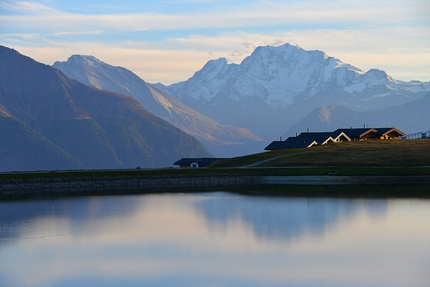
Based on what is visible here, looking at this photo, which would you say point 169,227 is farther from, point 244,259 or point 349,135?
point 349,135

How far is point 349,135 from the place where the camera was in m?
168

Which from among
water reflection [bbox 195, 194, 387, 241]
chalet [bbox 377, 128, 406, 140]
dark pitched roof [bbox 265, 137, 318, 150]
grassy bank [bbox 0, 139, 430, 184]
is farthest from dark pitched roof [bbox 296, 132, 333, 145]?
water reflection [bbox 195, 194, 387, 241]

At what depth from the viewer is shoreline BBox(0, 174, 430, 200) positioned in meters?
101

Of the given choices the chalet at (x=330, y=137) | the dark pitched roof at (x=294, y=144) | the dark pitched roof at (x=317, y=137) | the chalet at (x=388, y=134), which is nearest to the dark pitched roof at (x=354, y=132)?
the chalet at (x=330, y=137)

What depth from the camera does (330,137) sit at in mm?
159875

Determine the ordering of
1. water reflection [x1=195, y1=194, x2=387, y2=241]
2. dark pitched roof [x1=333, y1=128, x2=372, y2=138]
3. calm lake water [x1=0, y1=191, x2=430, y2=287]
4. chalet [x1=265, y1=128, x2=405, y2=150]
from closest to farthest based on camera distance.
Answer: calm lake water [x1=0, y1=191, x2=430, y2=287] → water reflection [x1=195, y1=194, x2=387, y2=241] → chalet [x1=265, y1=128, x2=405, y2=150] → dark pitched roof [x1=333, y1=128, x2=372, y2=138]

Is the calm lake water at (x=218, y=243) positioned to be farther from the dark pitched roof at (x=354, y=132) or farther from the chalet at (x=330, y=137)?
the dark pitched roof at (x=354, y=132)

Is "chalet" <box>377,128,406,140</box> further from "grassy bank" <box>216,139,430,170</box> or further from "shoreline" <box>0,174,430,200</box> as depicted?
"shoreline" <box>0,174,430,200</box>

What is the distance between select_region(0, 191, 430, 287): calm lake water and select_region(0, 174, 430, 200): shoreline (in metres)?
17.7

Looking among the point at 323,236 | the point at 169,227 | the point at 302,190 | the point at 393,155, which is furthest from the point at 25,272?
the point at 393,155

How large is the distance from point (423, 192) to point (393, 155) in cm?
3781

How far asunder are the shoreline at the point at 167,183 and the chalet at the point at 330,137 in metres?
40.1

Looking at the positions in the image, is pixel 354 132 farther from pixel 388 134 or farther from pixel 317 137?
pixel 317 137

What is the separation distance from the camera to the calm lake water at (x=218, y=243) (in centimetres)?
4581
